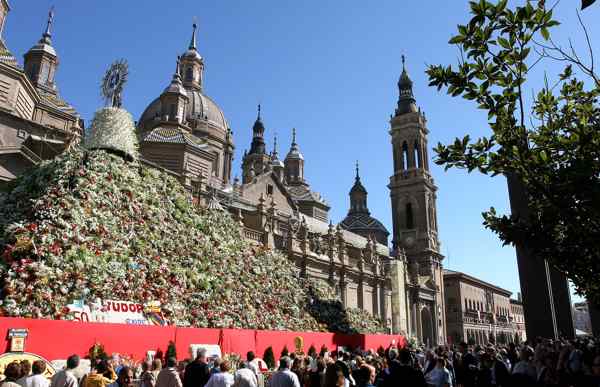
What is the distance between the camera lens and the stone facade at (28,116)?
1042 inches

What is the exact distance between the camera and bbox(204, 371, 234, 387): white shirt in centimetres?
828

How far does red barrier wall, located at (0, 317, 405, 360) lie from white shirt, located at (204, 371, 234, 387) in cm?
498

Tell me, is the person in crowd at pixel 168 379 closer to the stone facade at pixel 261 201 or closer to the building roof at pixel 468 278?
the stone facade at pixel 261 201

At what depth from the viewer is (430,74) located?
8094mm

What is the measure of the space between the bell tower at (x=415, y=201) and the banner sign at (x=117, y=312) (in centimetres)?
5679

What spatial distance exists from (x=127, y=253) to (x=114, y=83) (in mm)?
10603

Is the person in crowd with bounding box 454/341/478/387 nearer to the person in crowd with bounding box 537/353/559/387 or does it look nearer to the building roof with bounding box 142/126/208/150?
the person in crowd with bounding box 537/353/559/387

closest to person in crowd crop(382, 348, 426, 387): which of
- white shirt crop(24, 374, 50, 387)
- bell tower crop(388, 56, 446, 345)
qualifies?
white shirt crop(24, 374, 50, 387)

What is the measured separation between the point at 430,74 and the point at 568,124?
4.38 m

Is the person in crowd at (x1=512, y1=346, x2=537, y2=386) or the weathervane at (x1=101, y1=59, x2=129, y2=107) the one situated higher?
the weathervane at (x1=101, y1=59, x2=129, y2=107)

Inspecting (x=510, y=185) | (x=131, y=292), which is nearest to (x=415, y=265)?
(x=510, y=185)

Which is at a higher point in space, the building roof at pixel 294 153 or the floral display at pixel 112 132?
the building roof at pixel 294 153

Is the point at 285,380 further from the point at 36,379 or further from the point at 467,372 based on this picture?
the point at 467,372

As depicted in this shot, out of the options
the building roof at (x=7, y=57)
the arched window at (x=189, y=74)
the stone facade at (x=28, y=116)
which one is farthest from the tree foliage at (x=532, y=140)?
the arched window at (x=189, y=74)
